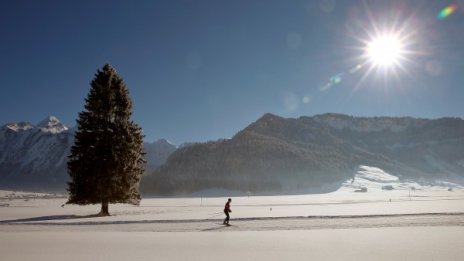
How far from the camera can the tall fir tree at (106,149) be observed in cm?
4019

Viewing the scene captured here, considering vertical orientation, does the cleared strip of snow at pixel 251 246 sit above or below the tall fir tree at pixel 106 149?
below

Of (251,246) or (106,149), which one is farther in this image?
(106,149)

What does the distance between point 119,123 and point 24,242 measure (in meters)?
23.1

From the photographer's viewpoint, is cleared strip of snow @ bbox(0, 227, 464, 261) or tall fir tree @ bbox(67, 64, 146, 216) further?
tall fir tree @ bbox(67, 64, 146, 216)

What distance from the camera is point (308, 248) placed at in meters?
16.7

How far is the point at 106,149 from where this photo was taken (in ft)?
135

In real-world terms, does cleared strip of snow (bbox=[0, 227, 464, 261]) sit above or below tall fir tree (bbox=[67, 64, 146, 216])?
below

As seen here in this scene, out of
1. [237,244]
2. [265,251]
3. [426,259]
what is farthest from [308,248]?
[426,259]

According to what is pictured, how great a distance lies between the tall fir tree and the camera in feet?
132

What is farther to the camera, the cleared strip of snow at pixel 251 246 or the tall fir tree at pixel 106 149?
the tall fir tree at pixel 106 149

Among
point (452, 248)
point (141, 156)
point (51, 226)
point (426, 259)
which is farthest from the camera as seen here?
point (141, 156)

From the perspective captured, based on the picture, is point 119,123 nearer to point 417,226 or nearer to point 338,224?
point 338,224

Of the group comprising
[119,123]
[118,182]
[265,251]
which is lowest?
[265,251]

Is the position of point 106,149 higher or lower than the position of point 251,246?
higher
